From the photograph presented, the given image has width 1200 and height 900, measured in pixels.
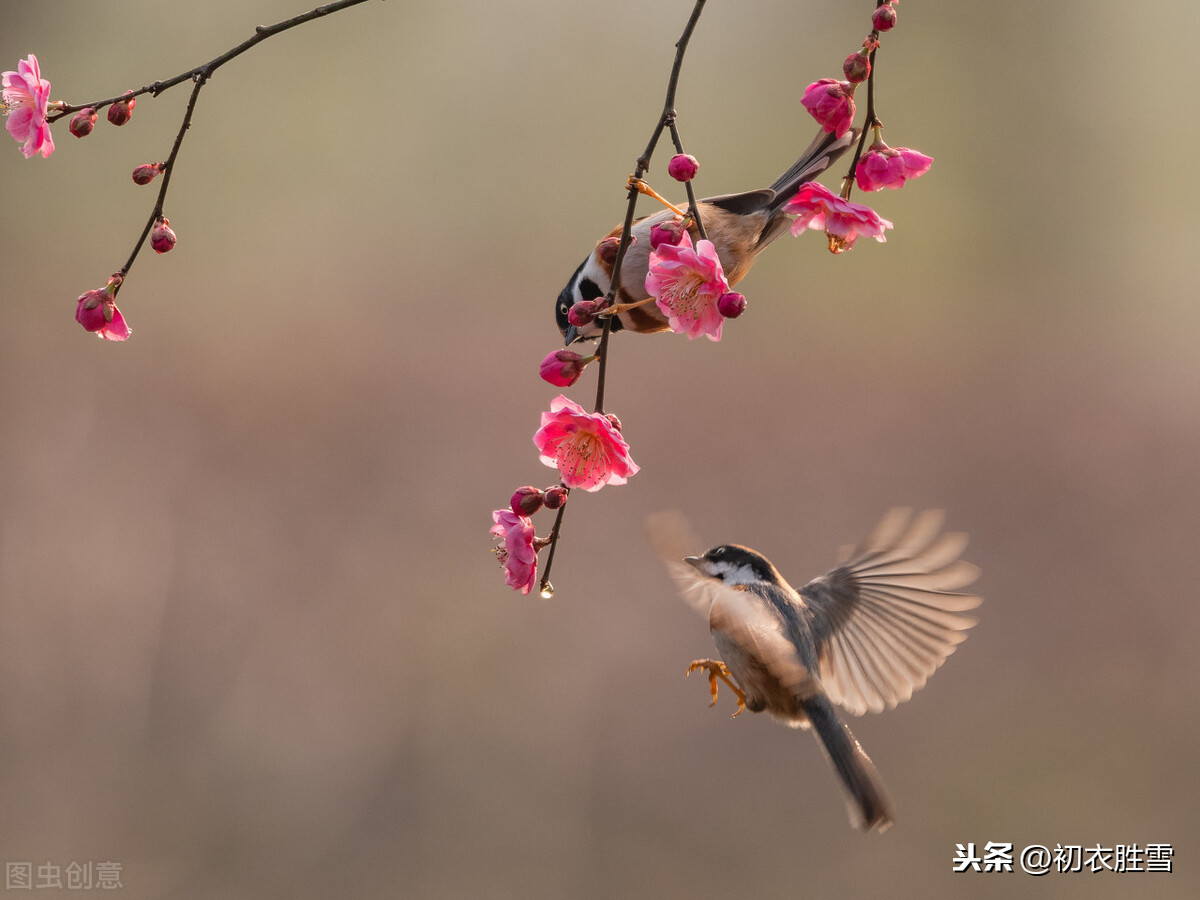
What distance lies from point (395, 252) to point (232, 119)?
1419 millimetres

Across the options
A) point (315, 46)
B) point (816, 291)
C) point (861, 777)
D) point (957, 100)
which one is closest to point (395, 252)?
point (315, 46)

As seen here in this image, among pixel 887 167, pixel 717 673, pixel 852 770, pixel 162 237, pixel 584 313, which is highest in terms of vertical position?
pixel 162 237

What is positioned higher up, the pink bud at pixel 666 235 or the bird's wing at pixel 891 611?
the pink bud at pixel 666 235

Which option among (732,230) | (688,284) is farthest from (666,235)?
(732,230)

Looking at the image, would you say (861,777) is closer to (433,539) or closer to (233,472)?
(433,539)

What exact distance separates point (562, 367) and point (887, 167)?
53 centimetres

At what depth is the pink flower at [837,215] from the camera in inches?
54.1

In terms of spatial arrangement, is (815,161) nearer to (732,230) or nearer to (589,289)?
(732,230)

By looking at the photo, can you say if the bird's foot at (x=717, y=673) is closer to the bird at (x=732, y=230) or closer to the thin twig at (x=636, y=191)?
the bird at (x=732, y=230)

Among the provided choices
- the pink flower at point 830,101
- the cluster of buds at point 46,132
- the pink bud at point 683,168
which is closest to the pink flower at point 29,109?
the cluster of buds at point 46,132

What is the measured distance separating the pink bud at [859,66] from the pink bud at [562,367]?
0.47 metres

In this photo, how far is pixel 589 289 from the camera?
6.73 ft

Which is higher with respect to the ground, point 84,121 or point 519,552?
point 84,121

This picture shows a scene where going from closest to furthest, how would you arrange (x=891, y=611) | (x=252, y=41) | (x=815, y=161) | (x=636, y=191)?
1. (x=636, y=191)
2. (x=252, y=41)
3. (x=815, y=161)
4. (x=891, y=611)
